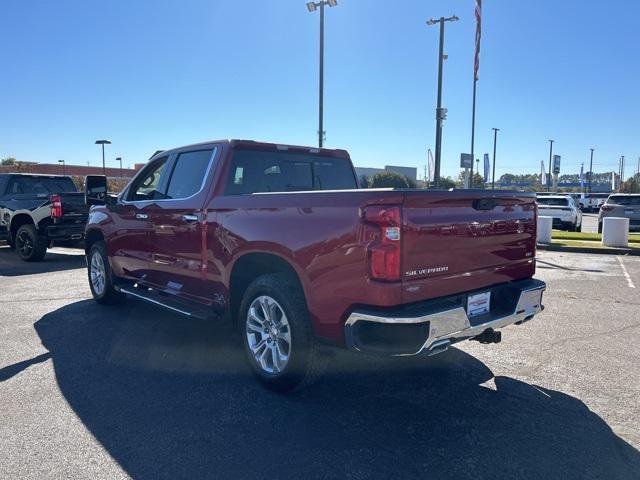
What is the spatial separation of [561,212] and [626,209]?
9.68 ft

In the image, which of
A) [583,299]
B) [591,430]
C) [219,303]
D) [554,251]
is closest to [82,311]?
[219,303]

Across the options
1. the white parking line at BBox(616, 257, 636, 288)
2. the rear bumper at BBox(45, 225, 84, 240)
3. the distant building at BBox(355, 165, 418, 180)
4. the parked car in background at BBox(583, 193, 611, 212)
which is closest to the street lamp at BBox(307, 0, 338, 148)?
the rear bumper at BBox(45, 225, 84, 240)

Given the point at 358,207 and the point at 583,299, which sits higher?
the point at 358,207

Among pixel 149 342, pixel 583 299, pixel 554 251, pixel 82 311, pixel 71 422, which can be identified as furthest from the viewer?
pixel 554 251

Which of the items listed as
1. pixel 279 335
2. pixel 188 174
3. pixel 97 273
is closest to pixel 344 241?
pixel 279 335

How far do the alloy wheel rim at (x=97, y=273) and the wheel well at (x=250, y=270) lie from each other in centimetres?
304

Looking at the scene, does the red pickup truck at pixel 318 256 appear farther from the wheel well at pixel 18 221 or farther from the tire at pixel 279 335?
the wheel well at pixel 18 221

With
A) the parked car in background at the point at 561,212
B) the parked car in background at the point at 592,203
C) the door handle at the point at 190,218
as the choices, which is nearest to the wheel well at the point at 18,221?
the door handle at the point at 190,218

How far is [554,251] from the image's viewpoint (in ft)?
44.8

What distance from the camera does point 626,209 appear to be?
17.7m

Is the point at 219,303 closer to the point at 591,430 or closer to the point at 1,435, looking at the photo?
the point at 1,435

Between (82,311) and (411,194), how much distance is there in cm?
514

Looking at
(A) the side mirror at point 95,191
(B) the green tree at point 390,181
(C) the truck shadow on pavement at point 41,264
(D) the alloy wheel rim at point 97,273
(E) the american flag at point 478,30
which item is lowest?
(C) the truck shadow on pavement at point 41,264

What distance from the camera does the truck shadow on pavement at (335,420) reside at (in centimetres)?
Answer: 292
